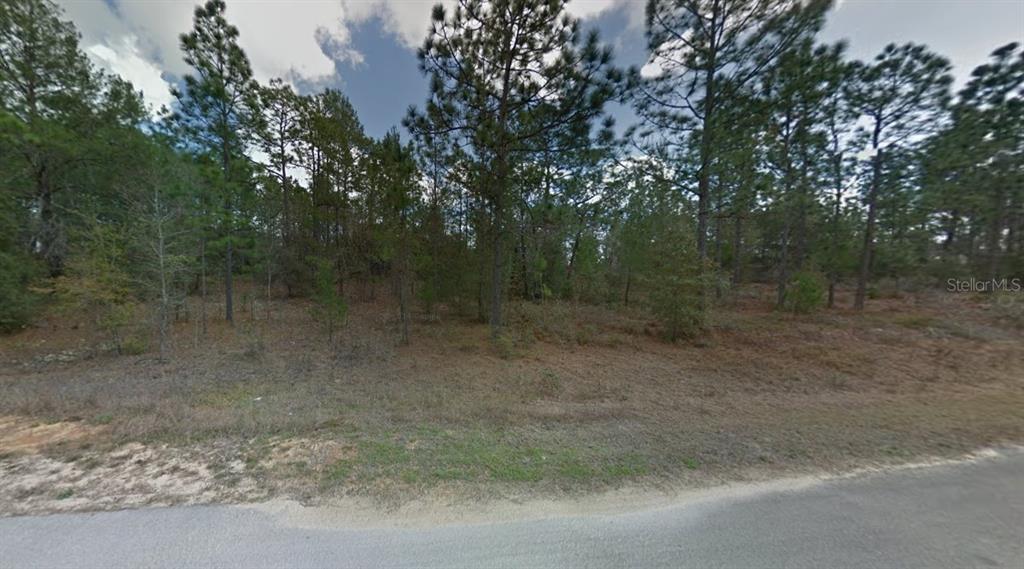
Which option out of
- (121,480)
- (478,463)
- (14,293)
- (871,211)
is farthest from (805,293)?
(14,293)

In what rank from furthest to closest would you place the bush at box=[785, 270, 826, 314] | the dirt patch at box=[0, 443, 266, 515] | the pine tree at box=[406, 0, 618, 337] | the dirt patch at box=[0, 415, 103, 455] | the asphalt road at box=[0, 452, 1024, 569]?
the bush at box=[785, 270, 826, 314], the pine tree at box=[406, 0, 618, 337], the dirt patch at box=[0, 415, 103, 455], the dirt patch at box=[0, 443, 266, 515], the asphalt road at box=[0, 452, 1024, 569]

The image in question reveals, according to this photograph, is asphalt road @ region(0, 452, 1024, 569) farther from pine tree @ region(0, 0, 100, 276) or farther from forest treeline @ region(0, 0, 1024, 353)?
pine tree @ region(0, 0, 100, 276)

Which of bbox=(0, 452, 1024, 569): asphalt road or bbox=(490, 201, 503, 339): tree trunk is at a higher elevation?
bbox=(490, 201, 503, 339): tree trunk

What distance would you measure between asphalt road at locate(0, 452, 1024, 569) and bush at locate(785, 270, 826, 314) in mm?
12688

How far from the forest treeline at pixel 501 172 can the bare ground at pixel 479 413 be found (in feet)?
6.20

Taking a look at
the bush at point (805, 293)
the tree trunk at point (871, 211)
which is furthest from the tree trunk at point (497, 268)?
the tree trunk at point (871, 211)

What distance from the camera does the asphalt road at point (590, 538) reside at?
2.06 m

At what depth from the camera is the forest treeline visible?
26.3 ft

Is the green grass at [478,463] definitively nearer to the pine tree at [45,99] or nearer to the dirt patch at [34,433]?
the dirt patch at [34,433]

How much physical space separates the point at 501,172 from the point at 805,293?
42.5 feet

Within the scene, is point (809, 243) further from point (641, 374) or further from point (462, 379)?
point (462, 379)

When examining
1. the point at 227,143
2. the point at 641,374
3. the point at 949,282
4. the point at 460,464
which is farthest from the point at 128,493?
the point at 949,282

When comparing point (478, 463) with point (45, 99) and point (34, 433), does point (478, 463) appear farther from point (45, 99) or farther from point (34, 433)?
point (45, 99)

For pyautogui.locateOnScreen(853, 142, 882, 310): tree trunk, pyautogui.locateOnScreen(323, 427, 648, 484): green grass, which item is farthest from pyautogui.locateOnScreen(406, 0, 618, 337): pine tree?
pyautogui.locateOnScreen(853, 142, 882, 310): tree trunk
